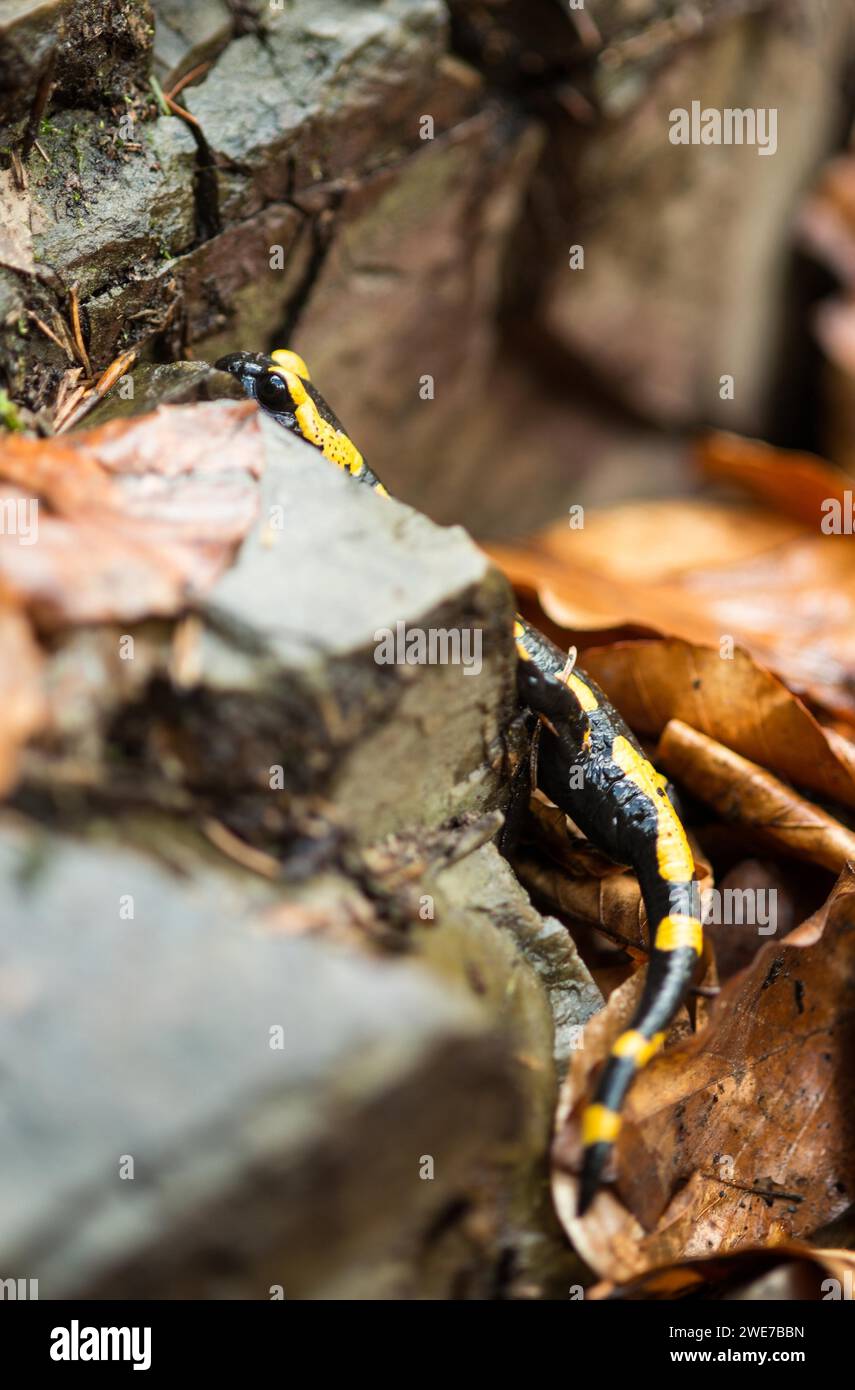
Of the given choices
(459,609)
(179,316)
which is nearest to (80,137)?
(179,316)

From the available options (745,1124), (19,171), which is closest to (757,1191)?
(745,1124)

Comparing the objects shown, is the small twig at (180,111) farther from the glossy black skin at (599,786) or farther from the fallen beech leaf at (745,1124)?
the fallen beech leaf at (745,1124)

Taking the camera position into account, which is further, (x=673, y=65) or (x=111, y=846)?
(x=673, y=65)

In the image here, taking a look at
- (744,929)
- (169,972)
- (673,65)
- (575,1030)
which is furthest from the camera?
(673,65)

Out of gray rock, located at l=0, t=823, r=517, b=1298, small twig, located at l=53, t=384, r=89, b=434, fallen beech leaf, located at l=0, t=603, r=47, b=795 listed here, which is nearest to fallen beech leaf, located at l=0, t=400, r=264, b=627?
fallen beech leaf, located at l=0, t=603, r=47, b=795

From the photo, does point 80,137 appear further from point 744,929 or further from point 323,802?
point 744,929

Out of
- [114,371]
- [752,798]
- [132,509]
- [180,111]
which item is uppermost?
[180,111]

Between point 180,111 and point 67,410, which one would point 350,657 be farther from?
point 180,111
